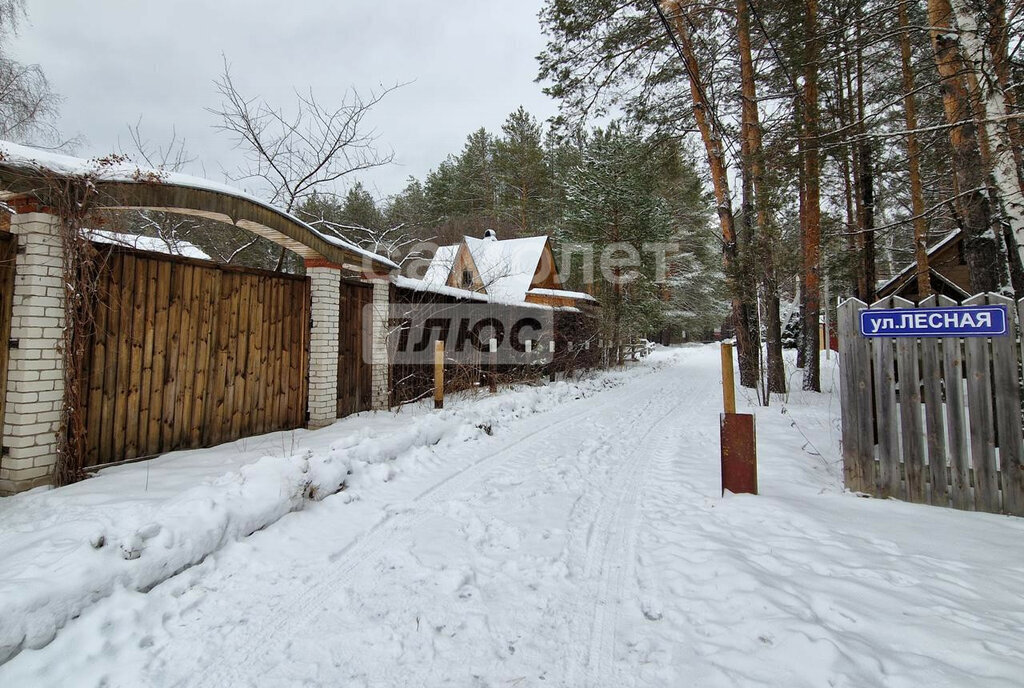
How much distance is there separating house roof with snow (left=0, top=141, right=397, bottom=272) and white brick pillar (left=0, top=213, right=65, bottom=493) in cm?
Answer: 28

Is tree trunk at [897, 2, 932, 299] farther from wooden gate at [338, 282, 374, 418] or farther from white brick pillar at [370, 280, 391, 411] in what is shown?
wooden gate at [338, 282, 374, 418]

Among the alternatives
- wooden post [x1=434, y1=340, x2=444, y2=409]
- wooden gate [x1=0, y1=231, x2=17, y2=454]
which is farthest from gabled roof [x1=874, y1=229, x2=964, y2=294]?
wooden gate [x1=0, y1=231, x2=17, y2=454]

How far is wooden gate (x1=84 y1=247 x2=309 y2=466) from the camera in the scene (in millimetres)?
4125

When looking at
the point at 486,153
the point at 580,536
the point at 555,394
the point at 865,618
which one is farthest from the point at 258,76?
the point at 486,153

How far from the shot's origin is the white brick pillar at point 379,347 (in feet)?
23.9

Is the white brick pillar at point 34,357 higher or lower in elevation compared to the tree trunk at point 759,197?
lower

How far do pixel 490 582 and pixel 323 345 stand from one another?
4.60 meters

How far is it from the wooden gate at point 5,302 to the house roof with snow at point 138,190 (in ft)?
1.37

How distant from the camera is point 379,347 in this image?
24.1ft

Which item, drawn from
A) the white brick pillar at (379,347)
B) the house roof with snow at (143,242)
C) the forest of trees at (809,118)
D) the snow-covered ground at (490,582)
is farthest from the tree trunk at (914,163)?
the house roof with snow at (143,242)

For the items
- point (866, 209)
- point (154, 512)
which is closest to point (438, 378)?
point (154, 512)

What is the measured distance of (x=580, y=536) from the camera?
304cm

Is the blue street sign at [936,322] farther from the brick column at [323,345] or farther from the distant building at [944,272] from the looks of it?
the distant building at [944,272]

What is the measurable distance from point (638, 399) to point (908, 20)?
26.4 ft
